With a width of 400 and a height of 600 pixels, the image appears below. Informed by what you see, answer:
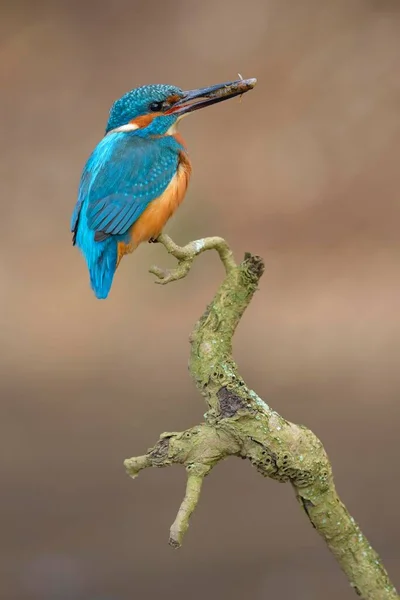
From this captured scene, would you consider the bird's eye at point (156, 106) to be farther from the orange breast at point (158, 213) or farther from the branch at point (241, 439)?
the branch at point (241, 439)

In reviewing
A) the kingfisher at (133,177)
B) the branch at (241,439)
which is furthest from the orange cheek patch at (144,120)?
the branch at (241,439)

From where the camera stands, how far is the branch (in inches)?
42.2

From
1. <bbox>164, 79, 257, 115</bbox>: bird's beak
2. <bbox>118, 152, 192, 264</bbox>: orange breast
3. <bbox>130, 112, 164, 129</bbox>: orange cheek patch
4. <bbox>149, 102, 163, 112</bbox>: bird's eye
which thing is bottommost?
<bbox>118, 152, 192, 264</bbox>: orange breast

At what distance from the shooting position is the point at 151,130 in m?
1.16

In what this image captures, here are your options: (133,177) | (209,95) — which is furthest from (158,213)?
(209,95)

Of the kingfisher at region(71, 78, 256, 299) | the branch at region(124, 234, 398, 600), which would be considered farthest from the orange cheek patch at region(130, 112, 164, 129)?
the branch at region(124, 234, 398, 600)

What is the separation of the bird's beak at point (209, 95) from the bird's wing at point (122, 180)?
0.20ft

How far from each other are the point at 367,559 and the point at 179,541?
0.30 m

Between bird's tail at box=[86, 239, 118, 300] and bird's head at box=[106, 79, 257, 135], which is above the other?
bird's head at box=[106, 79, 257, 135]

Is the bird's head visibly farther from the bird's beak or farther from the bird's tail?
the bird's tail

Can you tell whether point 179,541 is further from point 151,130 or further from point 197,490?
point 151,130

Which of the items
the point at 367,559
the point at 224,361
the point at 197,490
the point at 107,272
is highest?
the point at 107,272

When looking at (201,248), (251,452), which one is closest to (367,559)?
(251,452)

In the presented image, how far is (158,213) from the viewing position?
1133mm
